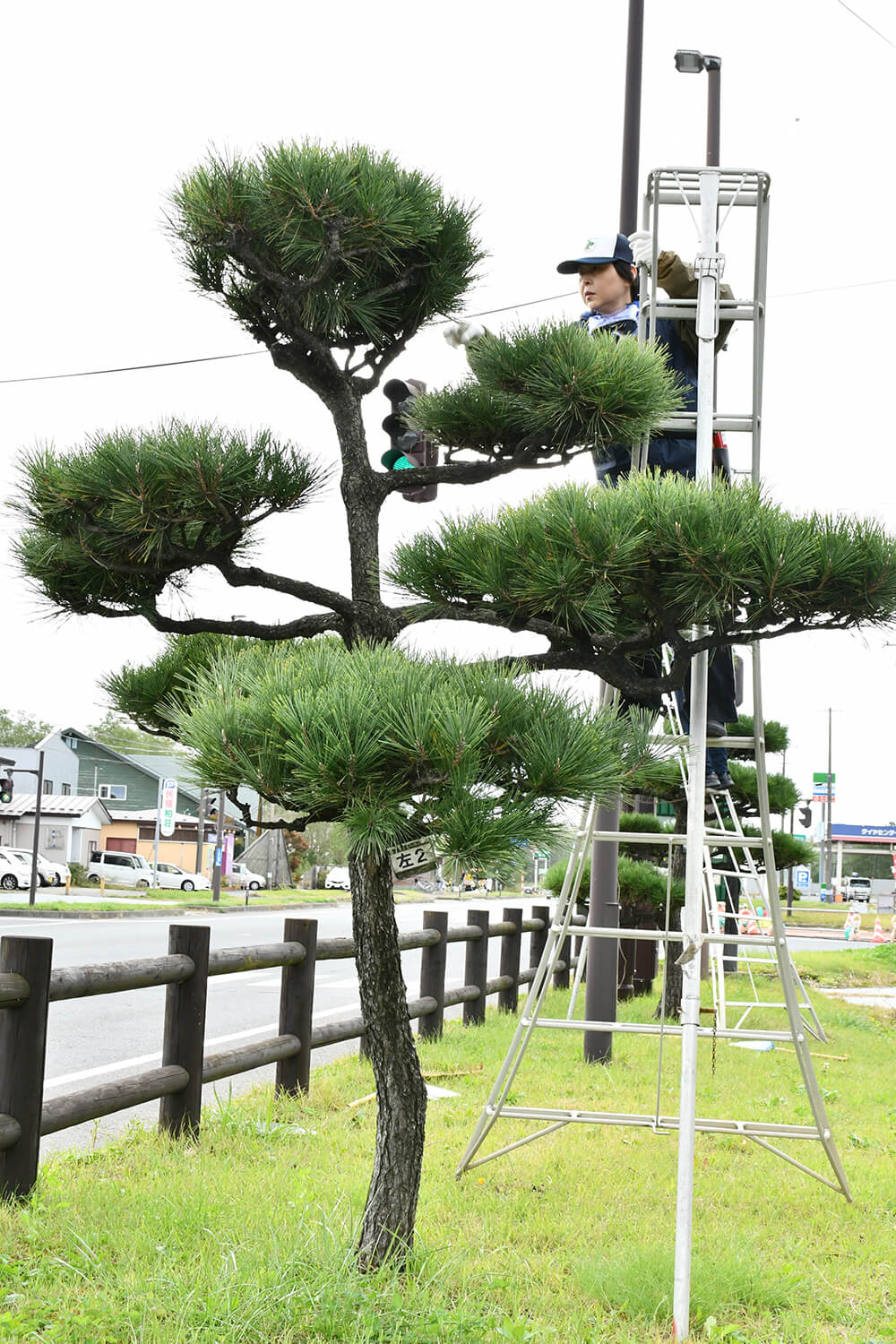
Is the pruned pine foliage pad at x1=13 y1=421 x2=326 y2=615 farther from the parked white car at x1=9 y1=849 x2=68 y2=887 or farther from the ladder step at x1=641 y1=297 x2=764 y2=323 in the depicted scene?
the parked white car at x1=9 y1=849 x2=68 y2=887

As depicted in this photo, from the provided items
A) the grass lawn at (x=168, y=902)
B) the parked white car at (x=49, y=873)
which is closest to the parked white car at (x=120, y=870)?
the grass lawn at (x=168, y=902)

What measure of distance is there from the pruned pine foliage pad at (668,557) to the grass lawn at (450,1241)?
168cm

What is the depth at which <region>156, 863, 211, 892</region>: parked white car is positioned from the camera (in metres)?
45.6

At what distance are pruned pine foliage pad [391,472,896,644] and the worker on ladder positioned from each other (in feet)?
2.49

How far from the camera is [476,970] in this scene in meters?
8.67

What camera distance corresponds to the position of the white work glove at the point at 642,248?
3932 millimetres

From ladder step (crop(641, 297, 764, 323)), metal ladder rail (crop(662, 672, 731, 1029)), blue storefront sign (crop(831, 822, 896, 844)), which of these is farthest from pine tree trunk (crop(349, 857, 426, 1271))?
→ blue storefront sign (crop(831, 822, 896, 844))

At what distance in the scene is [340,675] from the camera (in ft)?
8.20

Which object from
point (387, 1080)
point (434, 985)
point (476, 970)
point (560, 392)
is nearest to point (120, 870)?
point (476, 970)

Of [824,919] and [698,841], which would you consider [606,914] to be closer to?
[698,841]

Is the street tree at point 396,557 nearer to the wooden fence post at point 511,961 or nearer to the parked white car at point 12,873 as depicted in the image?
the wooden fence post at point 511,961

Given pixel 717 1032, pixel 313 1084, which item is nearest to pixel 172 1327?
pixel 717 1032

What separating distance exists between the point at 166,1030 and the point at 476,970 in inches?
165

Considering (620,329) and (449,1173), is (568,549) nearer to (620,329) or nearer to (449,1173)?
(620,329)
